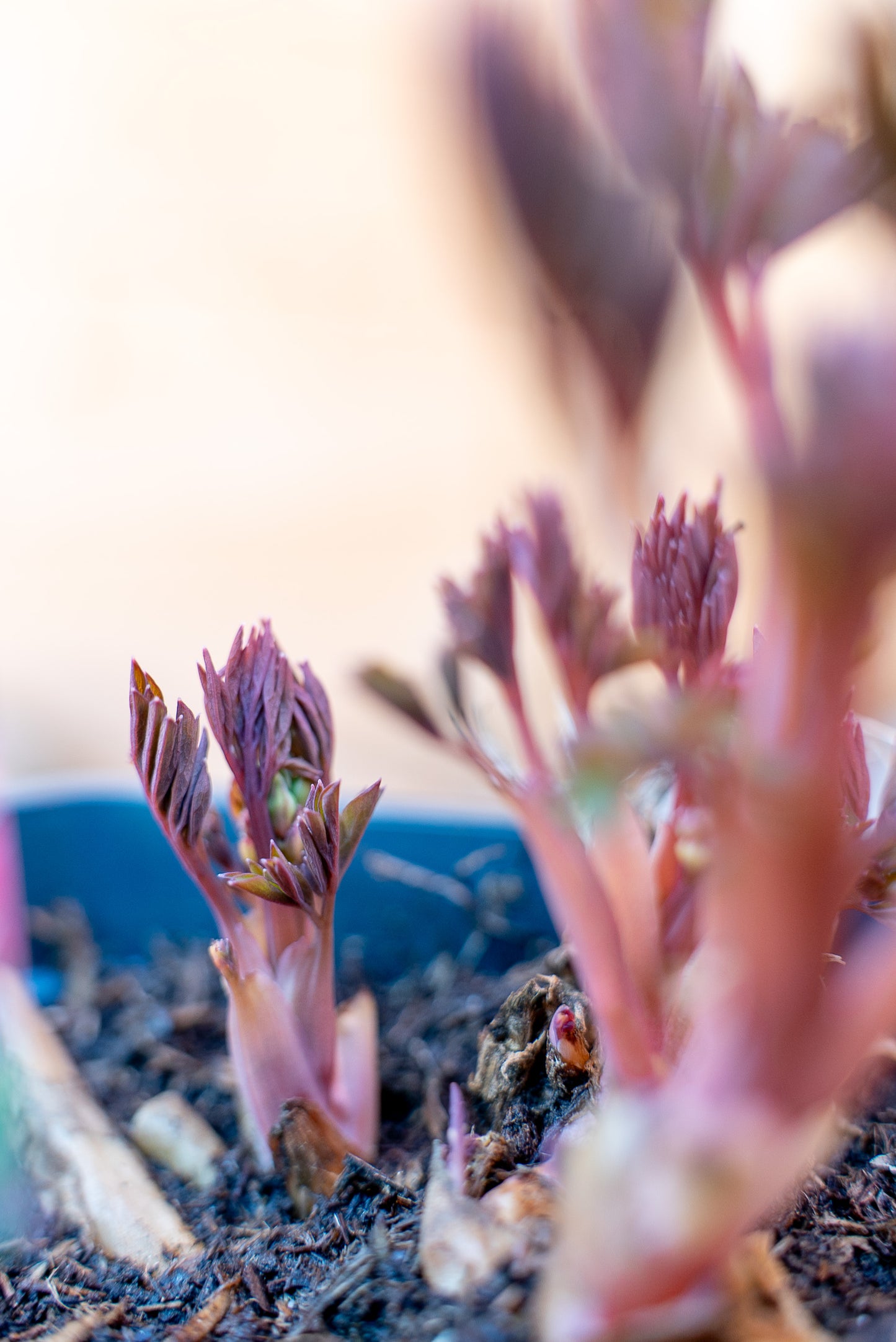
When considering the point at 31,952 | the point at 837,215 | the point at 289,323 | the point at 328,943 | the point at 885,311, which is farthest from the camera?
the point at 289,323

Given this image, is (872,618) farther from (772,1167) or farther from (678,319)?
(678,319)

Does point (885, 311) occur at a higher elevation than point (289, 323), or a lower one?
lower

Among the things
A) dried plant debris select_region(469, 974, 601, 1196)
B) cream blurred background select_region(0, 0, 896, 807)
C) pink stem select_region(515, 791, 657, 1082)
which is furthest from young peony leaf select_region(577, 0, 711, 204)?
cream blurred background select_region(0, 0, 896, 807)

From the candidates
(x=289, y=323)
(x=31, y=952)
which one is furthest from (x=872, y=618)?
(x=289, y=323)

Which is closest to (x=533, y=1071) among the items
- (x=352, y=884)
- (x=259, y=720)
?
(x=259, y=720)

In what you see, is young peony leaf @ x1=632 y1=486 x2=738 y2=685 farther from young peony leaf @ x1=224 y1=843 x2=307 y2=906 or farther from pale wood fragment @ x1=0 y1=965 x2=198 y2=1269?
pale wood fragment @ x1=0 y1=965 x2=198 y2=1269

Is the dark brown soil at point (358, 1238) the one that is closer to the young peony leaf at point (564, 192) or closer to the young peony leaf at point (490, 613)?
the young peony leaf at point (490, 613)
